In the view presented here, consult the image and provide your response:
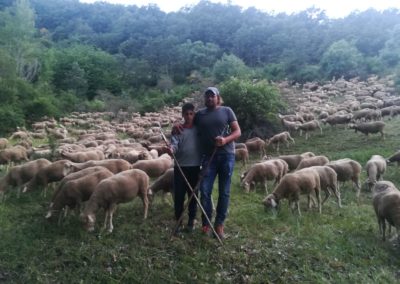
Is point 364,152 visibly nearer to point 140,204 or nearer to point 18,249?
point 140,204

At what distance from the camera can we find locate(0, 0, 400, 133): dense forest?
4303 cm

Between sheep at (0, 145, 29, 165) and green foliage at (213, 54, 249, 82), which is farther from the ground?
green foliage at (213, 54, 249, 82)

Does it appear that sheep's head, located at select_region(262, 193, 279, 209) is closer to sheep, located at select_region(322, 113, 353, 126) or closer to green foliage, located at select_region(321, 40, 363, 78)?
sheep, located at select_region(322, 113, 353, 126)

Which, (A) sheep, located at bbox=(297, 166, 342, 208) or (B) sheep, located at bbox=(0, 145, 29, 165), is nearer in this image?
(A) sheep, located at bbox=(297, 166, 342, 208)

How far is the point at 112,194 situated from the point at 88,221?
2.58 feet

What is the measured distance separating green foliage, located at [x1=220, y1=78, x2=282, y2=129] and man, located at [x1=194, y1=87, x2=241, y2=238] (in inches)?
669

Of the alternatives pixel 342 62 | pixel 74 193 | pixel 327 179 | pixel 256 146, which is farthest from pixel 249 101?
pixel 342 62

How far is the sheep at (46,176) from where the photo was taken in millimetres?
12094

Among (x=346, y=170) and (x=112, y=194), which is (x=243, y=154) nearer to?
(x=346, y=170)

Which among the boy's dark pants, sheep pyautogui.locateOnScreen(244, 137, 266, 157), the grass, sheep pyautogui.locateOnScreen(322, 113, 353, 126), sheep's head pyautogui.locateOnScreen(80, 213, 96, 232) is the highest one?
the boy's dark pants

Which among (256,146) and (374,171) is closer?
(374,171)

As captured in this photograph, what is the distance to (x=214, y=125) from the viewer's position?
7.92 meters

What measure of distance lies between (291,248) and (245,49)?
82543 millimetres

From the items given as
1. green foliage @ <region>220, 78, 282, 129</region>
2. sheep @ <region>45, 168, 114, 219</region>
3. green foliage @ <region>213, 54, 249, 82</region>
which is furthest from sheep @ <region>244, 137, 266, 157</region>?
green foliage @ <region>213, 54, 249, 82</region>
